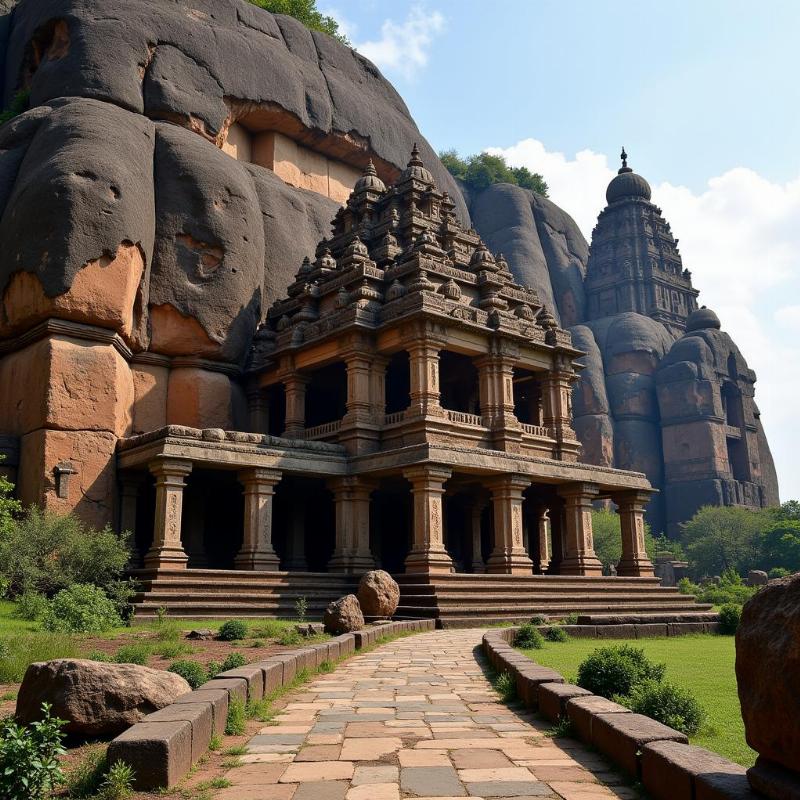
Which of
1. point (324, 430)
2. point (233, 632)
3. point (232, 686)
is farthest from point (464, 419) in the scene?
point (232, 686)

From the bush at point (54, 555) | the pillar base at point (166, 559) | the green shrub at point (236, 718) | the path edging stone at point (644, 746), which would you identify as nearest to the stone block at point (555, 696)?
the path edging stone at point (644, 746)

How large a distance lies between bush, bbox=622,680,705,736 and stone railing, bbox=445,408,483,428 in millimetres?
17018

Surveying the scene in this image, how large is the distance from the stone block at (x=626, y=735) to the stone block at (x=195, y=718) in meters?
2.63

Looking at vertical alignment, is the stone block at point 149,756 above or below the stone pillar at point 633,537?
below

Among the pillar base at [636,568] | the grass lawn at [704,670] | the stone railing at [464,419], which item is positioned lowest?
the grass lawn at [704,670]

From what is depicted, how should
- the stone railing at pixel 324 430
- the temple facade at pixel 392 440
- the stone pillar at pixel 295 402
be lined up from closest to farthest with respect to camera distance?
the temple facade at pixel 392 440 < the stone railing at pixel 324 430 < the stone pillar at pixel 295 402

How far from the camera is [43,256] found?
2167 cm

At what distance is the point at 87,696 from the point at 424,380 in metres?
17.5

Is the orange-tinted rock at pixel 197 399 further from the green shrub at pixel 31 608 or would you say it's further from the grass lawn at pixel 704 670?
the grass lawn at pixel 704 670

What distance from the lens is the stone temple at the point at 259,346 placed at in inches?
829

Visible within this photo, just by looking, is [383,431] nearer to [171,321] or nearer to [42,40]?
[171,321]

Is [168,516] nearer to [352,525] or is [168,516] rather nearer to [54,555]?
[54,555]

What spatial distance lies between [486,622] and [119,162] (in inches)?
635

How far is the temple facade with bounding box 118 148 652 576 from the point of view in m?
21.0
